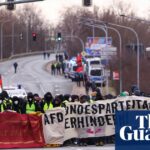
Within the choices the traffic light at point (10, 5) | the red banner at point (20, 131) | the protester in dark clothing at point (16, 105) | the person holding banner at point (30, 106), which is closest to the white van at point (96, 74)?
the traffic light at point (10, 5)

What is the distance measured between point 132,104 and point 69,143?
2279mm

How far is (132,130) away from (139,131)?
0.45 feet

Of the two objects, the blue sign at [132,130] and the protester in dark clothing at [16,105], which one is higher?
the blue sign at [132,130]

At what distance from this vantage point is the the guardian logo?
11875 mm

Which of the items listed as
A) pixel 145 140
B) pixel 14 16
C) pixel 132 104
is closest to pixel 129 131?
pixel 145 140

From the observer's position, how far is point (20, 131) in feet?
72.7

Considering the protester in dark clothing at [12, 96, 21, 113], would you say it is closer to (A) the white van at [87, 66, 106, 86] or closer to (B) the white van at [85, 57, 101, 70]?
(A) the white van at [87, 66, 106, 86]

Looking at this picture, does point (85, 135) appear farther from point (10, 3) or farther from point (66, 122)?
point (10, 3)

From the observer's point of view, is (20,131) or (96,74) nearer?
(20,131)

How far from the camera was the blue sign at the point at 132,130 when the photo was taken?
11.8 metres

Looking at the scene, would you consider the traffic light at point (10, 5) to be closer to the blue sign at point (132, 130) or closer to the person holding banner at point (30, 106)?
the person holding banner at point (30, 106)

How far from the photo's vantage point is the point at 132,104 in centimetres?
2189

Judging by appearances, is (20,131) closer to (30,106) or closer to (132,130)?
(30,106)

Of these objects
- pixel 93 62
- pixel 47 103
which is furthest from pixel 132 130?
pixel 93 62
